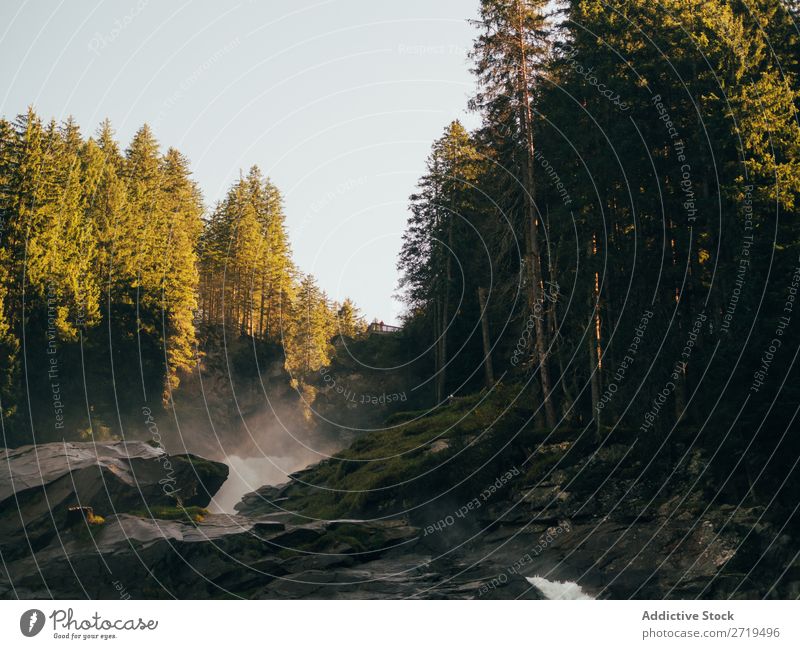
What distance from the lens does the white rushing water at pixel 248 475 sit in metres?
52.9

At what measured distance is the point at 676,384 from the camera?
93.4ft

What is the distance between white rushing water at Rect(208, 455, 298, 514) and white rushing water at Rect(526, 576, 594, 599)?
27.8 m

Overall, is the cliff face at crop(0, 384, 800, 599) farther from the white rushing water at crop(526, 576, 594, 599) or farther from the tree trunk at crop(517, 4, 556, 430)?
the tree trunk at crop(517, 4, 556, 430)

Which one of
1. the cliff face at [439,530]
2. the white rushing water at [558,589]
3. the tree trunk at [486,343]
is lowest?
the white rushing water at [558,589]

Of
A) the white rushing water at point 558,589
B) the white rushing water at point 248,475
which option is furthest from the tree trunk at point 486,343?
the white rushing water at point 558,589

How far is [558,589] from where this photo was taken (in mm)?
25016

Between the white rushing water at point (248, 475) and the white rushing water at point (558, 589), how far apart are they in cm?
2784

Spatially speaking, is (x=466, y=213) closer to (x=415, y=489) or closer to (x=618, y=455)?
(x=415, y=489)

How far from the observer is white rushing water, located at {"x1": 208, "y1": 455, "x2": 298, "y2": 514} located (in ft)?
174

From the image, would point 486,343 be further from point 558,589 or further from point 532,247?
point 558,589

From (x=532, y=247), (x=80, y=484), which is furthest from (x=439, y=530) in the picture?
(x=80, y=484)

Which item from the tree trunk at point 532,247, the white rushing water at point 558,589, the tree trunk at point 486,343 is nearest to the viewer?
the white rushing water at point 558,589

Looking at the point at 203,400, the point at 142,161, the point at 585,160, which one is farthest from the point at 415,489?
the point at 142,161

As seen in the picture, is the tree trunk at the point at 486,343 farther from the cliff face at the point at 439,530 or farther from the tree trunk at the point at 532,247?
the tree trunk at the point at 532,247
